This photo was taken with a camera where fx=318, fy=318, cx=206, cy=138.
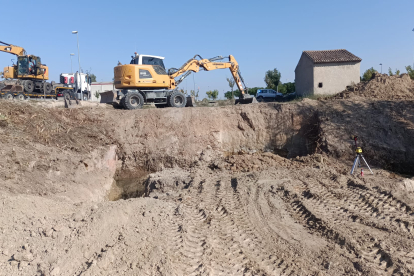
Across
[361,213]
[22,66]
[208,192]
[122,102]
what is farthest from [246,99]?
[22,66]

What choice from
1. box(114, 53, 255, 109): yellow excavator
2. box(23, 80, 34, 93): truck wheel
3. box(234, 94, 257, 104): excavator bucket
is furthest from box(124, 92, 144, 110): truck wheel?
box(23, 80, 34, 93): truck wheel

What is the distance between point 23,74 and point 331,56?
2308 centimetres

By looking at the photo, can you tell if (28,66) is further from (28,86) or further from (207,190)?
(207,190)

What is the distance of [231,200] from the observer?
7688 mm

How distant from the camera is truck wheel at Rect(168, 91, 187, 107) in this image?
15453 mm

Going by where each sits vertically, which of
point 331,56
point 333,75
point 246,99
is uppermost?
point 331,56

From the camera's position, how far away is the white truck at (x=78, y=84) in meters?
26.2

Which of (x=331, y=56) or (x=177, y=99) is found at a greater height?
(x=331, y=56)

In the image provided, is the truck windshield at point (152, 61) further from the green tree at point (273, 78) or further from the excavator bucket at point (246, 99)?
the green tree at point (273, 78)

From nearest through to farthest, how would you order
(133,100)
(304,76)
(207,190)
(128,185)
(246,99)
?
(207,190)
(128,185)
(133,100)
(246,99)
(304,76)

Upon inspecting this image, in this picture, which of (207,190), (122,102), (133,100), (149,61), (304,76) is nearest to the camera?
(207,190)

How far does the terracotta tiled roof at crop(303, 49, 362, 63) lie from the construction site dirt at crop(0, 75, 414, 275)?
10.5 m

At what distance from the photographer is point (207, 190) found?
878 cm

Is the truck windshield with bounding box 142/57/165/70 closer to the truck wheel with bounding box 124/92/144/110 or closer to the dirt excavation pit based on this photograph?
the truck wheel with bounding box 124/92/144/110
